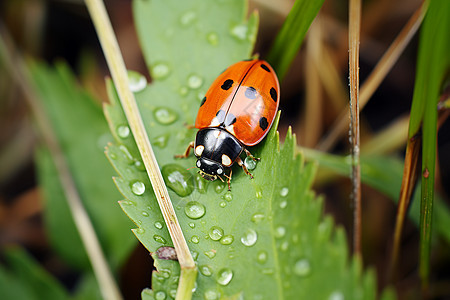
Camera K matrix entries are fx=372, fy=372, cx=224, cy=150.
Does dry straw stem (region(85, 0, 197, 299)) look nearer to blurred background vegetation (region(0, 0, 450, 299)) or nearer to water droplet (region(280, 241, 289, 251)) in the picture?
Result: water droplet (region(280, 241, 289, 251))

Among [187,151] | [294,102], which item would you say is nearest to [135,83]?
[187,151]

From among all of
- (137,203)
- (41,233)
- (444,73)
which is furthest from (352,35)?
(41,233)

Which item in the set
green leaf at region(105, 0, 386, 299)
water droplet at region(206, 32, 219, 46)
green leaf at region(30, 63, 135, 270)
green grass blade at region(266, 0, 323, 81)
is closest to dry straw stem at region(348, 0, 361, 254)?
green grass blade at region(266, 0, 323, 81)

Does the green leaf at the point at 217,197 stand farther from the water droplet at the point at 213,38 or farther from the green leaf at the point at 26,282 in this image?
the green leaf at the point at 26,282

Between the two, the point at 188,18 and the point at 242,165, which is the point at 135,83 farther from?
the point at 242,165

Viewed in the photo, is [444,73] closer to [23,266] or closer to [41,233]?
[23,266]

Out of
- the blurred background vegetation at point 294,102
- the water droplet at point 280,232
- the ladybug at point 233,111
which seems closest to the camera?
the water droplet at point 280,232

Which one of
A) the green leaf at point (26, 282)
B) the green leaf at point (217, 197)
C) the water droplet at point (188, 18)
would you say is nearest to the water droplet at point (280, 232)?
the green leaf at point (217, 197)
